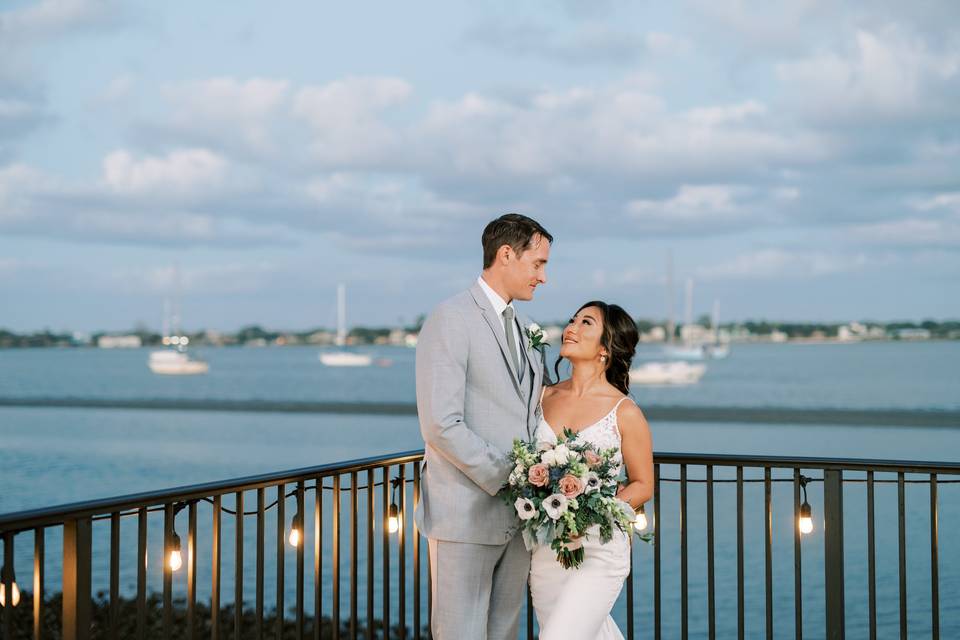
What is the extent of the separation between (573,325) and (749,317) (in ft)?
231

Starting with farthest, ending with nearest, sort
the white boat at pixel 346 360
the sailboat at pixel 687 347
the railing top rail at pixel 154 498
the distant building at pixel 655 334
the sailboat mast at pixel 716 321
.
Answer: the white boat at pixel 346 360, the distant building at pixel 655 334, the sailboat mast at pixel 716 321, the sailboat at pixel 687 347, the railing top rail at pixel 154 498

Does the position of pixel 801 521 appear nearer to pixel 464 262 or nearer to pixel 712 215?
pixel 712 215

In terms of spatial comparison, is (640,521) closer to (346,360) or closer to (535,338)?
(535,338)

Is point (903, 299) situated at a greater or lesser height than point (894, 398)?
greater

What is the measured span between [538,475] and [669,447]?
22363mm

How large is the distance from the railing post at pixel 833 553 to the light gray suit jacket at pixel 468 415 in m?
1.38

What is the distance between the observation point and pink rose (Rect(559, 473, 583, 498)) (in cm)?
265

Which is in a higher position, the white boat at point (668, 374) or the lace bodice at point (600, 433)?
the lace bodice at point (600, 433)

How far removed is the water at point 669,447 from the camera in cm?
924

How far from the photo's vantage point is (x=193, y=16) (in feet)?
124

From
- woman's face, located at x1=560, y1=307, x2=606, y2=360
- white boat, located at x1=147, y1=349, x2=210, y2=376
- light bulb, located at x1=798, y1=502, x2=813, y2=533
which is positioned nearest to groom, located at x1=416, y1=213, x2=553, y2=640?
woman's face, located at x1=560, y1=307, x2=606, y2=360

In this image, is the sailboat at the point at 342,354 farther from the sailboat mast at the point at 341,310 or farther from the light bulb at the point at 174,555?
the light bulb at the point at 174,555

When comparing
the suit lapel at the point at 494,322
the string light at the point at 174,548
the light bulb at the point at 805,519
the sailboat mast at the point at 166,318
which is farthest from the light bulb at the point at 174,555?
the sailboat mast at the point at 166,318

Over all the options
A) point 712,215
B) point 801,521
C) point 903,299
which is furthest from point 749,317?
point 801,521
